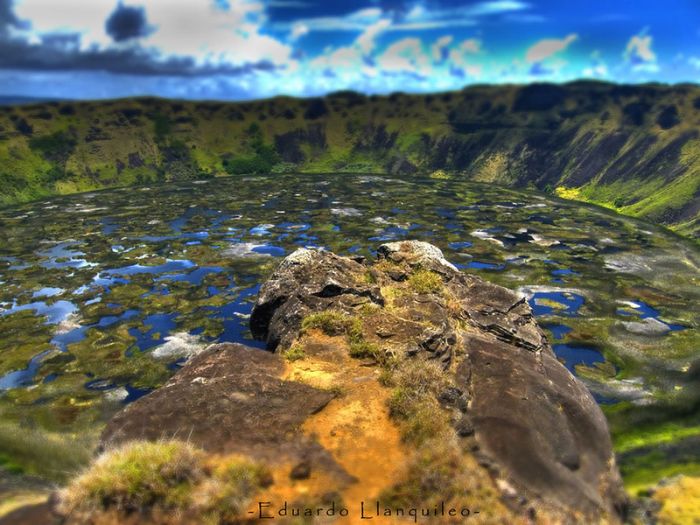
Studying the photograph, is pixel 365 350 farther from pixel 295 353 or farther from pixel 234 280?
pixel 234 280

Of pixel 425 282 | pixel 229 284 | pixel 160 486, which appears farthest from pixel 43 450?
pixel 229 284

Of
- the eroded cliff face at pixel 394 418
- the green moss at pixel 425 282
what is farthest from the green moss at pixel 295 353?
the green moss at pixel 425 282

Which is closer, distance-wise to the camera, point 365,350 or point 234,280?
point 365,350

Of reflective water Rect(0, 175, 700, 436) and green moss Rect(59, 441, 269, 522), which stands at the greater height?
green moss Rect(59, 441, 269, 522)

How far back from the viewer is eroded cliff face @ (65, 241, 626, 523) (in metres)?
26.4

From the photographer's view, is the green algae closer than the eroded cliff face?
No

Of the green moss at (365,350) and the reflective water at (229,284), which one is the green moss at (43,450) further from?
the green moss at (365,350)

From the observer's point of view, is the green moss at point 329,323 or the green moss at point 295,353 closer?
the green moss at point 295,353

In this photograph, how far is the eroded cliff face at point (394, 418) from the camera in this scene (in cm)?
2644

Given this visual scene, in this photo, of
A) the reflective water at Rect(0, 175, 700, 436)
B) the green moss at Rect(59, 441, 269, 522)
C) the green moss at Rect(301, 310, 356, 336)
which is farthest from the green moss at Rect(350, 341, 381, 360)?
the reflective water at Rect(0, 175, 700, 436)

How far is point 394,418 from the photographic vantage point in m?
33.7

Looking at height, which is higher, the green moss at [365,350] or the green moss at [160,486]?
the green moss at [160,486]

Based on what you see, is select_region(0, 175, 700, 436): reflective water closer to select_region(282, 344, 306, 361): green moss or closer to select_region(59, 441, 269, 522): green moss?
select_region(282, 344, 306, 361): green moss

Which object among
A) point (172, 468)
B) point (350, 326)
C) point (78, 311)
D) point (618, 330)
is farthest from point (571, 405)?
point (78, 311)
